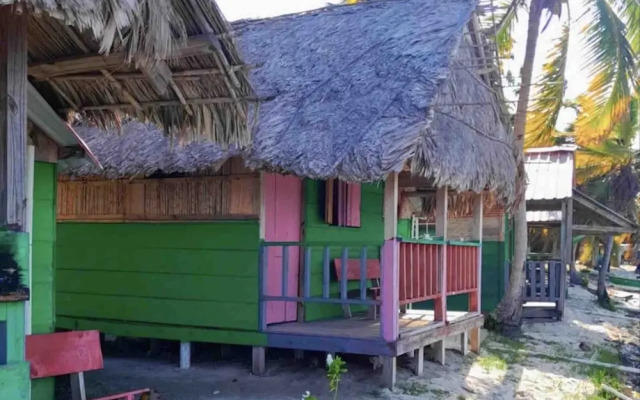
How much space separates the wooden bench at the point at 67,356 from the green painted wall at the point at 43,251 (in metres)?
0.31

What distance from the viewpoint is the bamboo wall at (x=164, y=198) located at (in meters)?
7.89

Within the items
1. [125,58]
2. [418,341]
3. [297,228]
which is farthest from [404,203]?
[125,58]

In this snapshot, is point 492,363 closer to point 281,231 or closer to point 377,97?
point 281,231

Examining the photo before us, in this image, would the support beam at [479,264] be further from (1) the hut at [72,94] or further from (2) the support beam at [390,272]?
(1) the hut at [72,94]

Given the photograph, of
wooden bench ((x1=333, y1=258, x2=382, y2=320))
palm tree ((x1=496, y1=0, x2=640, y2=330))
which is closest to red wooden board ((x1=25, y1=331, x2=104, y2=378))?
wooden bench ((x1=333, y1=258, x2=382, y2=320))

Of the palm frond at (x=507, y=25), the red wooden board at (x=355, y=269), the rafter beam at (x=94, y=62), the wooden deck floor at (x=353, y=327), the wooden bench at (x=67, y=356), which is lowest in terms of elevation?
the wooden deck floor at (x=353, y=327)

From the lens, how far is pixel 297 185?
8.58m

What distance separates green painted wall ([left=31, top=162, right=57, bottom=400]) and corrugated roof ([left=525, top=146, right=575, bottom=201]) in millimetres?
10274

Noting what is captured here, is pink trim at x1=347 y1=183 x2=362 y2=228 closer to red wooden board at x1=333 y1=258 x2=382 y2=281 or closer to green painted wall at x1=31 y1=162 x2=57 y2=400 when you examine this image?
red wooden board at x1=333 y1=258 x2=382 y2=281

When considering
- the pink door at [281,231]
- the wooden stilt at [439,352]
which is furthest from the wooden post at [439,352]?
the pink door at [281,231]

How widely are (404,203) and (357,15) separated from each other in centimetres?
400

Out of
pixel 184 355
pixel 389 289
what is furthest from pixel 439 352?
pixel 184 355

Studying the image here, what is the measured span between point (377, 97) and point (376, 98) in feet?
0.05

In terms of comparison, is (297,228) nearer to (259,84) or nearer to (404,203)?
(259,84)
